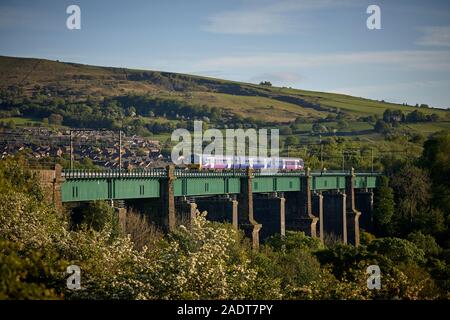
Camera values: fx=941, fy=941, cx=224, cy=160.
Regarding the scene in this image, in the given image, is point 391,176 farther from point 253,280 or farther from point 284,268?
point 253,280

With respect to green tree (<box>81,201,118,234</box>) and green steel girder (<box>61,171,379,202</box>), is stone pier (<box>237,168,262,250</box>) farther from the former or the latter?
green tree (<box>81,201,118,234</box>)

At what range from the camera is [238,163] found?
117 metres

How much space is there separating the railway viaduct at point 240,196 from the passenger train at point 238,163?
20.2 ft

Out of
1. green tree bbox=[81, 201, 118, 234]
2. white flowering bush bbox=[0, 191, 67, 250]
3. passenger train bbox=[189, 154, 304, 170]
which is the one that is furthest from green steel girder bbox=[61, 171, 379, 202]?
white flowering bush bbox=[0, 191, 67, 250]

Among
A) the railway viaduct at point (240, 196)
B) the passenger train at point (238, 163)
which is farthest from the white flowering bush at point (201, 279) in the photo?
the passenger train at point (238, 163)

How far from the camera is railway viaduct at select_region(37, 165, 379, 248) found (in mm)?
66500

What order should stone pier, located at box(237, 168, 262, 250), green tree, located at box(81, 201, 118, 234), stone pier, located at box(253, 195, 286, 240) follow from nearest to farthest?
green tree, located at box(81, 201, 118, 234) → stone pier, located at box(237, 168, 262, 250) → stone pier, located at box(253, 195, 286, 240)

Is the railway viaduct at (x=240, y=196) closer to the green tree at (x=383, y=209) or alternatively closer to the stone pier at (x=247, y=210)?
the stone pier at (x=247, y=210)

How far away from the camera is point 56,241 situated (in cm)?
4428

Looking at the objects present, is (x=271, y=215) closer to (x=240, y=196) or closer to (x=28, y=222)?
(x=240, y=196)

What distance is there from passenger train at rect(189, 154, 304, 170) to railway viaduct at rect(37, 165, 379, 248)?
6.15 metres

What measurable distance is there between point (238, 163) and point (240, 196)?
24208 millimetres

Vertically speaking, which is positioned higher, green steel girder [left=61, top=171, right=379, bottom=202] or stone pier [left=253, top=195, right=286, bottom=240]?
green steel girder [left=61, top=171, right=379, bottom=202]

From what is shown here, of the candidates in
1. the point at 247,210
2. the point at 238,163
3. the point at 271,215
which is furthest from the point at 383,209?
the point at 247,210
